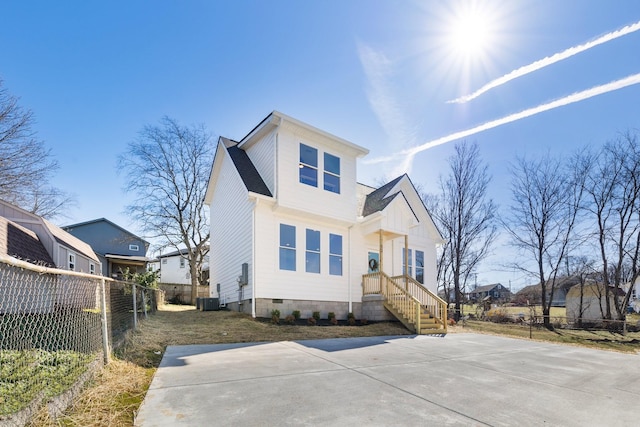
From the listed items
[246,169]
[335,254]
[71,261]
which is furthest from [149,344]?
[71,261]

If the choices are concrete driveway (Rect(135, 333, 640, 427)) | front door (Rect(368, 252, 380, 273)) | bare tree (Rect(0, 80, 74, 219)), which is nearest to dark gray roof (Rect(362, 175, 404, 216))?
front door (Rect(368, 252, 380, 273))

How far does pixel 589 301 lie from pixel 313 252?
69.9 feet

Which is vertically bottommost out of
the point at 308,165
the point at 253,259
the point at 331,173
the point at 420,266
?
the point at 420,266

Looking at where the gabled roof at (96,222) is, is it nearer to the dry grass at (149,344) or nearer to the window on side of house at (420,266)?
the dry grass at (149,344)

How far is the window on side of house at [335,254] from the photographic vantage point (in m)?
13.2

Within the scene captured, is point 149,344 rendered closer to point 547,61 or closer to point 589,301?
point 547,61

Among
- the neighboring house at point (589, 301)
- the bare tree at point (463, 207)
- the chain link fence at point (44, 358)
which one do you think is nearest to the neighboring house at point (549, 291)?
the neighboring house at point (589, 301)

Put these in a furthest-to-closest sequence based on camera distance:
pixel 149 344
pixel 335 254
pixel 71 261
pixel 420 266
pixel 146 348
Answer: pixel 420 266, pixel 71 261, pixel 335 254, pixel 149 344, pixel 146 348

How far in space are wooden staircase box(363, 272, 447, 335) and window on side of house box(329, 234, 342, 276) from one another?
1.42m

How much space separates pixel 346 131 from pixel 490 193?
525 inches

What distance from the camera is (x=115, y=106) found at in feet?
46.6

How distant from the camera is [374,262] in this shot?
14.7 meters

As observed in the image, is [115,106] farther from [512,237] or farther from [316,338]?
[512,237]

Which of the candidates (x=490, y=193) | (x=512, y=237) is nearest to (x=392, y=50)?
(x=490, y=193)
